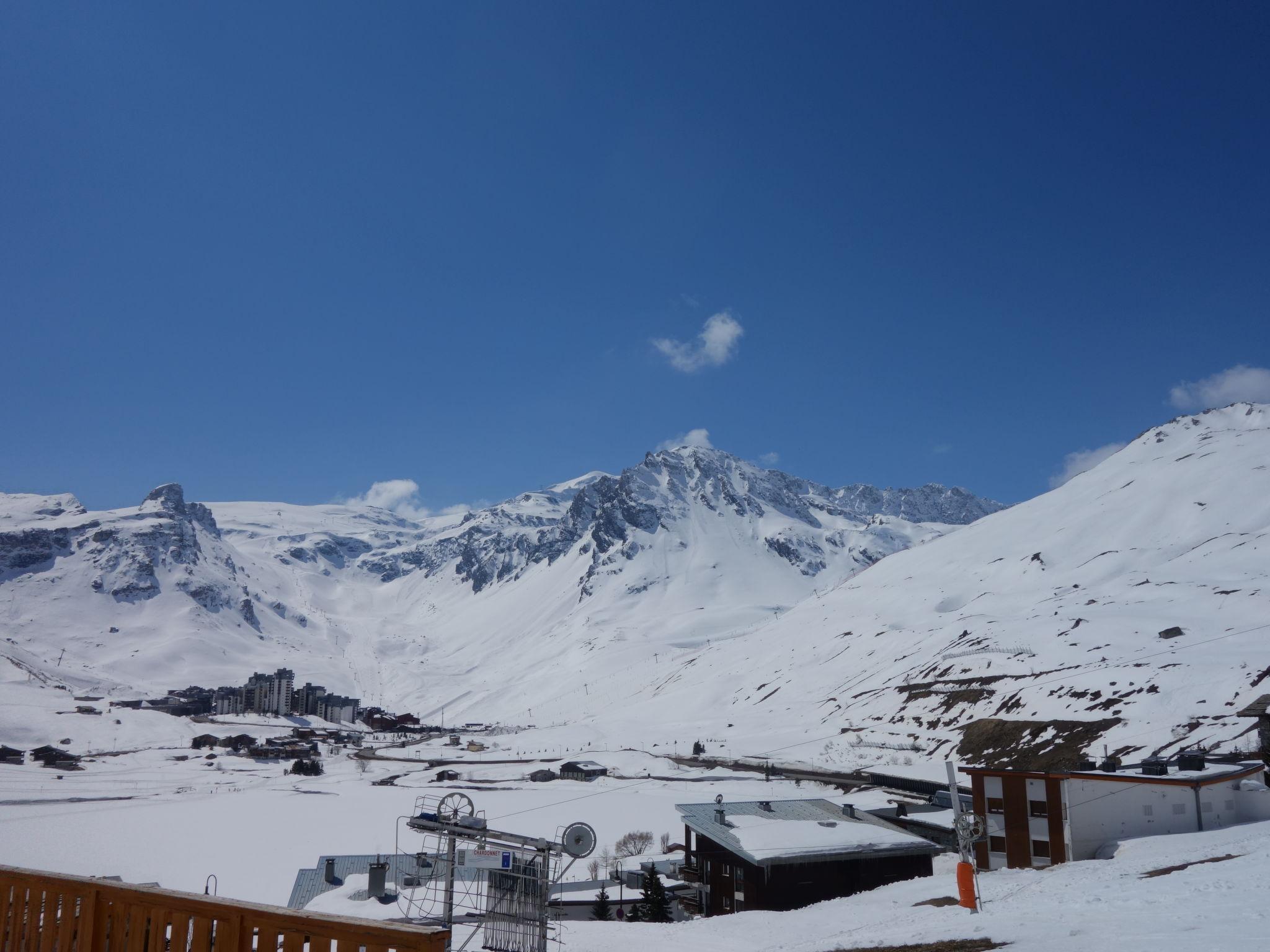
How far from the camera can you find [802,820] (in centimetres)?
4106

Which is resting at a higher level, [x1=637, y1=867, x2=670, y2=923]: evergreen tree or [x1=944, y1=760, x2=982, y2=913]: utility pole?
[x1=944, y1=760, x2=982, y2=913]: utility pole

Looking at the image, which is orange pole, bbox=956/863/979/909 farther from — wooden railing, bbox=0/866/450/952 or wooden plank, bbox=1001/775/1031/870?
wooden plank, bbox=1001/775/1031/870

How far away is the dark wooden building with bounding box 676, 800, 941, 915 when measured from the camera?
35.6 m

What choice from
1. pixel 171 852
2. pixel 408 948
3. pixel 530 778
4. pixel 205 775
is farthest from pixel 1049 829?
pixel 205 775

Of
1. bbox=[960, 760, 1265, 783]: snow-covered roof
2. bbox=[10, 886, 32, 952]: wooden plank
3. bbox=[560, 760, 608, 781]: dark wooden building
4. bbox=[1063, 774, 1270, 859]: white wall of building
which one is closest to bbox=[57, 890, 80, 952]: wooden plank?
bbox=[10, 886, 32, 952]: wooden plank

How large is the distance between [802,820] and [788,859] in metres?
5.82

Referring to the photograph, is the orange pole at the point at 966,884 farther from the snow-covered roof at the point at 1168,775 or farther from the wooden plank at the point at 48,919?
the snow-covered roof at the point at 1168,775

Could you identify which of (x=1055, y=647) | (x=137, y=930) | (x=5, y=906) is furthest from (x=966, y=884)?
(x=1055, y=647)

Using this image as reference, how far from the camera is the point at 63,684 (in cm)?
18162

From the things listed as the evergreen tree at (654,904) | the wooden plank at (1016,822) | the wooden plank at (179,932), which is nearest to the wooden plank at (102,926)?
the wooden plank at (179,932)

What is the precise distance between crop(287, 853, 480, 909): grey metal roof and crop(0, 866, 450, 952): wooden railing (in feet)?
89.4

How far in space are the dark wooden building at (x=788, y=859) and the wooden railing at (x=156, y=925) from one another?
3164 cm

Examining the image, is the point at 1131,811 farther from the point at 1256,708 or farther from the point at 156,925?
the point at 156,925

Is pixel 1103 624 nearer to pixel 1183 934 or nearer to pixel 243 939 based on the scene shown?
pixel 1183 934
